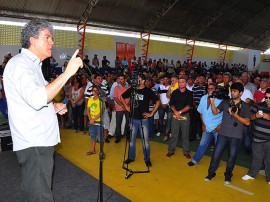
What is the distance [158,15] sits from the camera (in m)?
21.3

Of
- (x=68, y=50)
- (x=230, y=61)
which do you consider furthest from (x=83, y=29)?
(x=230, y=61)

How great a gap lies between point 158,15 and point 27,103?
823 inches

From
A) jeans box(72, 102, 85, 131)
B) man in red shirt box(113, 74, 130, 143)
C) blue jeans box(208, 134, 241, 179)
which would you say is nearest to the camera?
blue jeans box(208, 134, 241, 179)

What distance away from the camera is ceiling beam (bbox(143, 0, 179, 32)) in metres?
20.4

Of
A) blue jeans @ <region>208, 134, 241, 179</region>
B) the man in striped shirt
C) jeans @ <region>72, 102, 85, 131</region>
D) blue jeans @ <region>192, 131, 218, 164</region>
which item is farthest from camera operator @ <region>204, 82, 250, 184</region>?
jeans @ <region>72, 102, 85, 131</region>

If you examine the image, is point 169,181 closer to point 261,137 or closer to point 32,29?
point 261,137

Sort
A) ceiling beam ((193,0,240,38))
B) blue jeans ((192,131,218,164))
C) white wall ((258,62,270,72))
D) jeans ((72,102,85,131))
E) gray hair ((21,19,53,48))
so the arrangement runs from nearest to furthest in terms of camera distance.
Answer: gray hair ((21,19,53,48)) < blue jeans ((192,131,218,164)) < jeans ((72,102,85,131)) < ceiling beam ((193,0,240,38)) < white wall ((258,62,270,72))

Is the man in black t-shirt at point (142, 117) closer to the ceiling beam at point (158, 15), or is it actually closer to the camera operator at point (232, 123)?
the camera operator at point (232, 123)

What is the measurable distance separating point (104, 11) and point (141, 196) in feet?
54.5

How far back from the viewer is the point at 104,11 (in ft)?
60.8

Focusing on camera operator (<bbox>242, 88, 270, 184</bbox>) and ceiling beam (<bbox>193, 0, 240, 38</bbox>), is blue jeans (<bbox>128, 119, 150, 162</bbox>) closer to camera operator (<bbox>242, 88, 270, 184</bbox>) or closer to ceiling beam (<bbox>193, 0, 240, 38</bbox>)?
camera operator (<bbox>242, 88, 270, 184</bbox>)

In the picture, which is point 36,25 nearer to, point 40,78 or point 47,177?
point 40,78

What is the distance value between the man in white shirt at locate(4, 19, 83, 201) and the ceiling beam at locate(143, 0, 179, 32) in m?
19.6

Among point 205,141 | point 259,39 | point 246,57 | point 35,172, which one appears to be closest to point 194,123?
point 205,141
